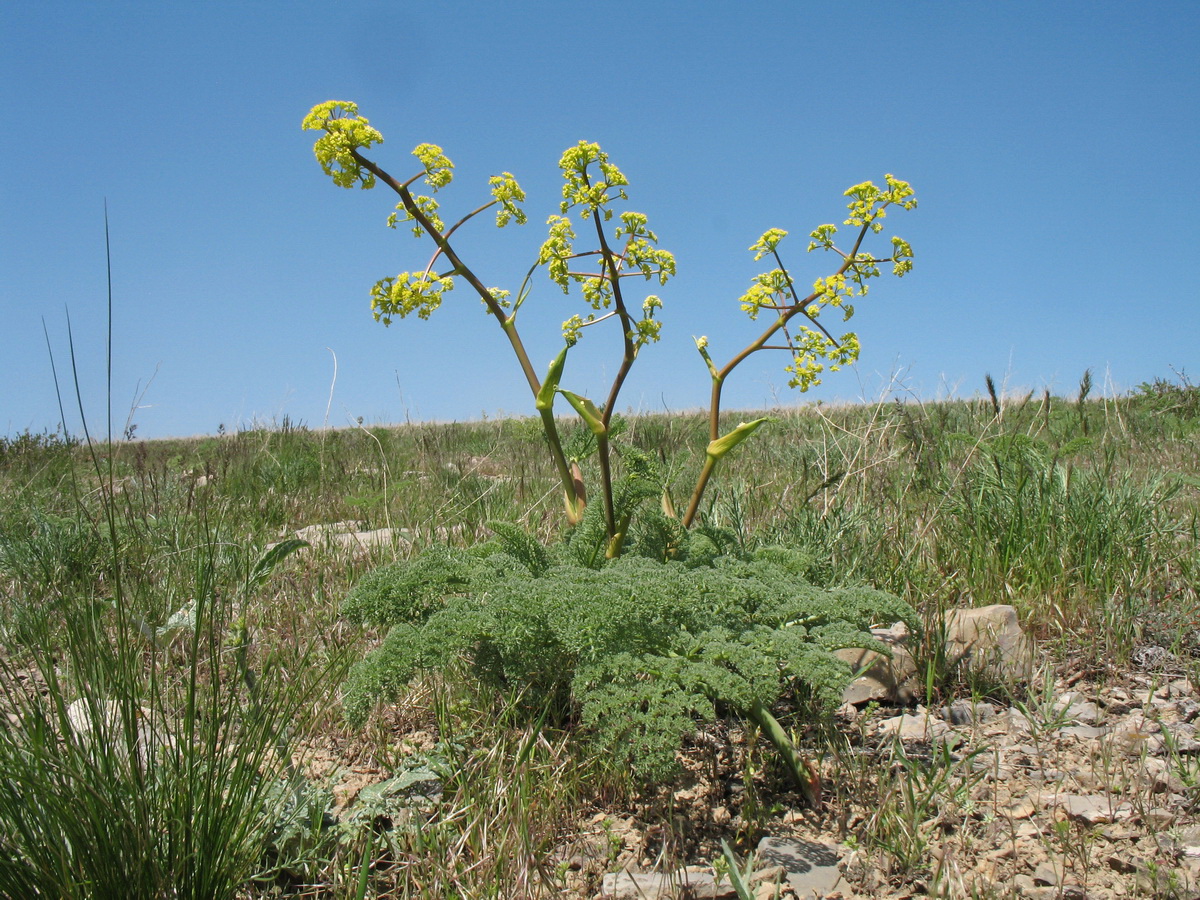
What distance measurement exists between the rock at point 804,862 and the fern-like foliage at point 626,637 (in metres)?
0.30

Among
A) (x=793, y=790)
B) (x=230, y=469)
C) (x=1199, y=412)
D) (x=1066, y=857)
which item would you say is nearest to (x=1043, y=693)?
(x=1066, y=857)

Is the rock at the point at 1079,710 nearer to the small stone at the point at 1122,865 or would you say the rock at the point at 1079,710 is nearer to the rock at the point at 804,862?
the small stone at the point at 1122,865

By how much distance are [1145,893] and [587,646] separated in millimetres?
1209

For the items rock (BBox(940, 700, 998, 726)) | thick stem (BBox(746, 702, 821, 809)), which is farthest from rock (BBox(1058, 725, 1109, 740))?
thick stem (BBox(746, 702, 821, 809))

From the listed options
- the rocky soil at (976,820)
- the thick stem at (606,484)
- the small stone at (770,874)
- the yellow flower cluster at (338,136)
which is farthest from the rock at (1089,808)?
the yellow flower cluster at (338,136)

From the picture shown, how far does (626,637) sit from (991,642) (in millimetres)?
1408

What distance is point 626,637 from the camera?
1.76 m

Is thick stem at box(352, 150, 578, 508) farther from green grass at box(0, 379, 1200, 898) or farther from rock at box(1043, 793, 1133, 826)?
rock at box(1043, 793, 1133, 826)

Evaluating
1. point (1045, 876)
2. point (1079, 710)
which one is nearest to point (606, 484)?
point (1045, 876)

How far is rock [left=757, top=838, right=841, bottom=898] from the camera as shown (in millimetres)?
1637

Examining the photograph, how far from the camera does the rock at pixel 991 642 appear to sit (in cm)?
244

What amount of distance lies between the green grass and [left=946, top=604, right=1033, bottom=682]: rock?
11 centimetres

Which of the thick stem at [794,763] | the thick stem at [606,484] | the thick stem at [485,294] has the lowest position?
the thick stem at [794,763]

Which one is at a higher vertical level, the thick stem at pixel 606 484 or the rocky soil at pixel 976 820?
the thick stem at pixel 606 484
